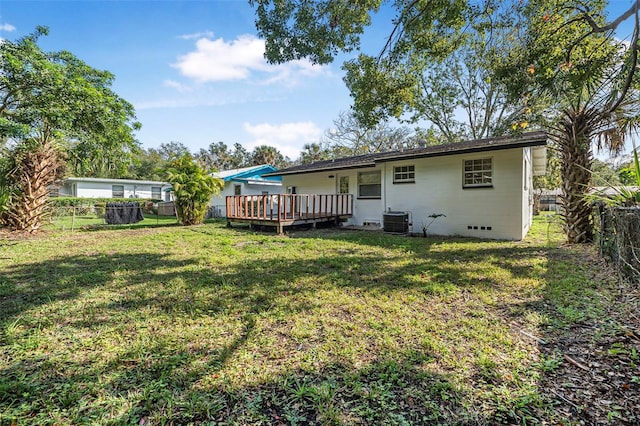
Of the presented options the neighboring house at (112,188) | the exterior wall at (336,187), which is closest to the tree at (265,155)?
the neighboring house at (112,188)

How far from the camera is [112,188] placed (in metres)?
28.0

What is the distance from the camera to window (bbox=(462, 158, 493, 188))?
31.1 ft

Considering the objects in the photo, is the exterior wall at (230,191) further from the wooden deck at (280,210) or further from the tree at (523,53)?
the tree at (523,53)

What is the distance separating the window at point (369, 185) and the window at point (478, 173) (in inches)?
140

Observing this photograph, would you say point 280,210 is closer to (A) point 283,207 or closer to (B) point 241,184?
(A) point 283,207

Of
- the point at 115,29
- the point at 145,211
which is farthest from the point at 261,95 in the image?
the point at 145,211

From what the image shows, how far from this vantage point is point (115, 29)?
330 inches

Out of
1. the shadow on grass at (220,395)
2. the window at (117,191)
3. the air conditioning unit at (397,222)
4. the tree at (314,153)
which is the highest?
the tree at (314,153)

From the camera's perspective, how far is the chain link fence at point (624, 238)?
3.58 meters

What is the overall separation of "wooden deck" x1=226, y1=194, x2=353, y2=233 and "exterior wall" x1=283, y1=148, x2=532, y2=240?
1348 mm

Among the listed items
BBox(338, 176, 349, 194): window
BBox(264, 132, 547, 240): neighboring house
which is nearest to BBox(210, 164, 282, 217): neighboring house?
BBox(338, 176, 349, 194): window

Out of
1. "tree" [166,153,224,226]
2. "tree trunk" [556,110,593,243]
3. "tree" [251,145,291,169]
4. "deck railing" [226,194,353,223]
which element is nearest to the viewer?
"tree trunk" [556,110,593,243]

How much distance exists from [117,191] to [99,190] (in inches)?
54.2

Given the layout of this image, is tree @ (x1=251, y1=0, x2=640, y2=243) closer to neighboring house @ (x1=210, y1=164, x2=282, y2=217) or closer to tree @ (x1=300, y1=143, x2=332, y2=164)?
neighboring house @ (x1=210, y1=164, x2=282, y2=217)
